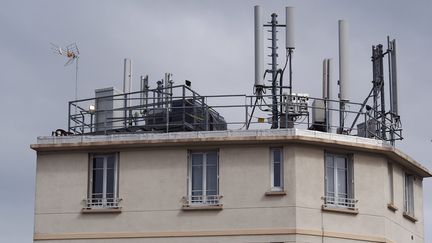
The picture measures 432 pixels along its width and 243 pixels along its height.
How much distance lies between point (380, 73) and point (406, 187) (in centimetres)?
593

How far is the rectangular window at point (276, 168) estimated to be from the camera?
156 ft

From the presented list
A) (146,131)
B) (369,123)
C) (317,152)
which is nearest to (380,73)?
(369,123)

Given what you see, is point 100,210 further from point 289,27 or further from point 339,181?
point 289,27

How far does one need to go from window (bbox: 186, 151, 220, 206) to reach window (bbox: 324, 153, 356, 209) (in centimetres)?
470

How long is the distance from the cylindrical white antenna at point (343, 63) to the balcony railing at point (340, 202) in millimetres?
4877

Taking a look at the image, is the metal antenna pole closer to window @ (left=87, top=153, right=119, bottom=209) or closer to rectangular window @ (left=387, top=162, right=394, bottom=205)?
rectangular window @ (left=387, top=162, right=394, bottom=205)

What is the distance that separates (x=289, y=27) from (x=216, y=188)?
7.91 meters

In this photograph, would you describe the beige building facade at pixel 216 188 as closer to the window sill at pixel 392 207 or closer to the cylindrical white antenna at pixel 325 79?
the window sill at pixel 392 207

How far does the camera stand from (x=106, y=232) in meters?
48.2

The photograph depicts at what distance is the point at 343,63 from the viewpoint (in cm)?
5081

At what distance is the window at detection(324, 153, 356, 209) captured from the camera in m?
48.2

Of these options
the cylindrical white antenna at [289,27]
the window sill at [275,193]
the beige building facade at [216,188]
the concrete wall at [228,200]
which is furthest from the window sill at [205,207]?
the cylindrical white antenna at [289,27]

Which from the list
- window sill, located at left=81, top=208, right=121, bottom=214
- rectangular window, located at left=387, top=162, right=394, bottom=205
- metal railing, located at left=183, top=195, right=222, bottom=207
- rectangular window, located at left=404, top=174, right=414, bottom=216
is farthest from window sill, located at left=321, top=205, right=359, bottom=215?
window sill, located at left=81, top=208, right=121, bottom=214

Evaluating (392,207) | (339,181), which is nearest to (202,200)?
(339,181)
